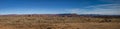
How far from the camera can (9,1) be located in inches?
158

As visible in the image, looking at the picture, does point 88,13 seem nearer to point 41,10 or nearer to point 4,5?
point 41,10

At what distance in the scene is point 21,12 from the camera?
3984 mm

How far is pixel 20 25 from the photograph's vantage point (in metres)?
3.95

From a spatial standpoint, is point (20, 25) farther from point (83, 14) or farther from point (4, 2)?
point (83, 14)

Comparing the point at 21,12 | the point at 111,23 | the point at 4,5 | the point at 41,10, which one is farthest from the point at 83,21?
the point at 4,5

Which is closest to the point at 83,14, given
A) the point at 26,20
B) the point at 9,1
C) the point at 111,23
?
the point at 111,23

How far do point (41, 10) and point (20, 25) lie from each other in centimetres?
42

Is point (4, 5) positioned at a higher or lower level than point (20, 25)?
higher

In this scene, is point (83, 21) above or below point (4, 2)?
below

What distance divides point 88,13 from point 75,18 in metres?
0.23

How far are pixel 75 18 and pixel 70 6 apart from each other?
0.22 meters

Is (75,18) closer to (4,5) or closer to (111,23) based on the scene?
(111,23)

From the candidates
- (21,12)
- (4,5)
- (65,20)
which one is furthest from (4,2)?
(65,20)

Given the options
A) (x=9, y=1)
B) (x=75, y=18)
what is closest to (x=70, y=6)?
(x=75, y=18)
